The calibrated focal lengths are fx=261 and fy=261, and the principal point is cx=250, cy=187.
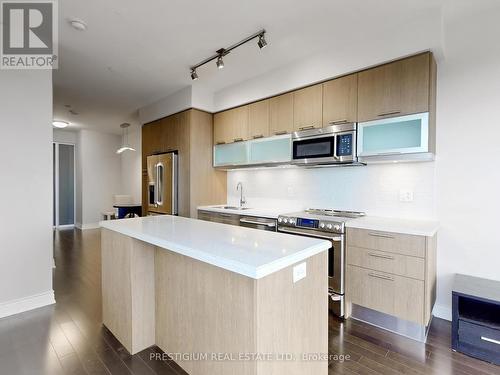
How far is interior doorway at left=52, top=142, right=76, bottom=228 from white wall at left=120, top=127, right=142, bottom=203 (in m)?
1.34

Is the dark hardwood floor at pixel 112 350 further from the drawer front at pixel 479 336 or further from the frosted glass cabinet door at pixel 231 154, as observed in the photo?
the frosted glass cabinet door at pixel 231 154

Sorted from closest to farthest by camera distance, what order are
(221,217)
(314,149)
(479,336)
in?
(479,336) → (314,149) → (221,217)

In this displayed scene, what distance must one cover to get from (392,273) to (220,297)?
164 centimetres

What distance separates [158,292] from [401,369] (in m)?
1.88

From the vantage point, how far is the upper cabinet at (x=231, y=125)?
12.7 ft

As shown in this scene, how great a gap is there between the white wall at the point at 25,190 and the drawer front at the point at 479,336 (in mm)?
3929

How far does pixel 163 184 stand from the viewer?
4426 millimetres

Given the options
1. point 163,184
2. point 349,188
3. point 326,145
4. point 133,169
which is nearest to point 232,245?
point 326,145

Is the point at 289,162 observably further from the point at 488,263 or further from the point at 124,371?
the point at 124,371

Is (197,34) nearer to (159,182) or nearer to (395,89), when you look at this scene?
(395,89)

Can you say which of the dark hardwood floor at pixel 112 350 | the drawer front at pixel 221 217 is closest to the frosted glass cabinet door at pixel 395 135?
the dark hardwood floor at pixel 112 350

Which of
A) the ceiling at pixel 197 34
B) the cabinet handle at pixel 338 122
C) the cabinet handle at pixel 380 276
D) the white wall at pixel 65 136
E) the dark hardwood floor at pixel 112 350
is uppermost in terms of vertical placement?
the ceiling at pixel 197 34

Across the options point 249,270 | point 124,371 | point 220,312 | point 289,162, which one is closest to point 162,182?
point 289,162

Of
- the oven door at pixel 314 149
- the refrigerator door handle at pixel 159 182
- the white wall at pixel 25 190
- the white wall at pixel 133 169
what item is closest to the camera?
the white wall at pixel 25 190
